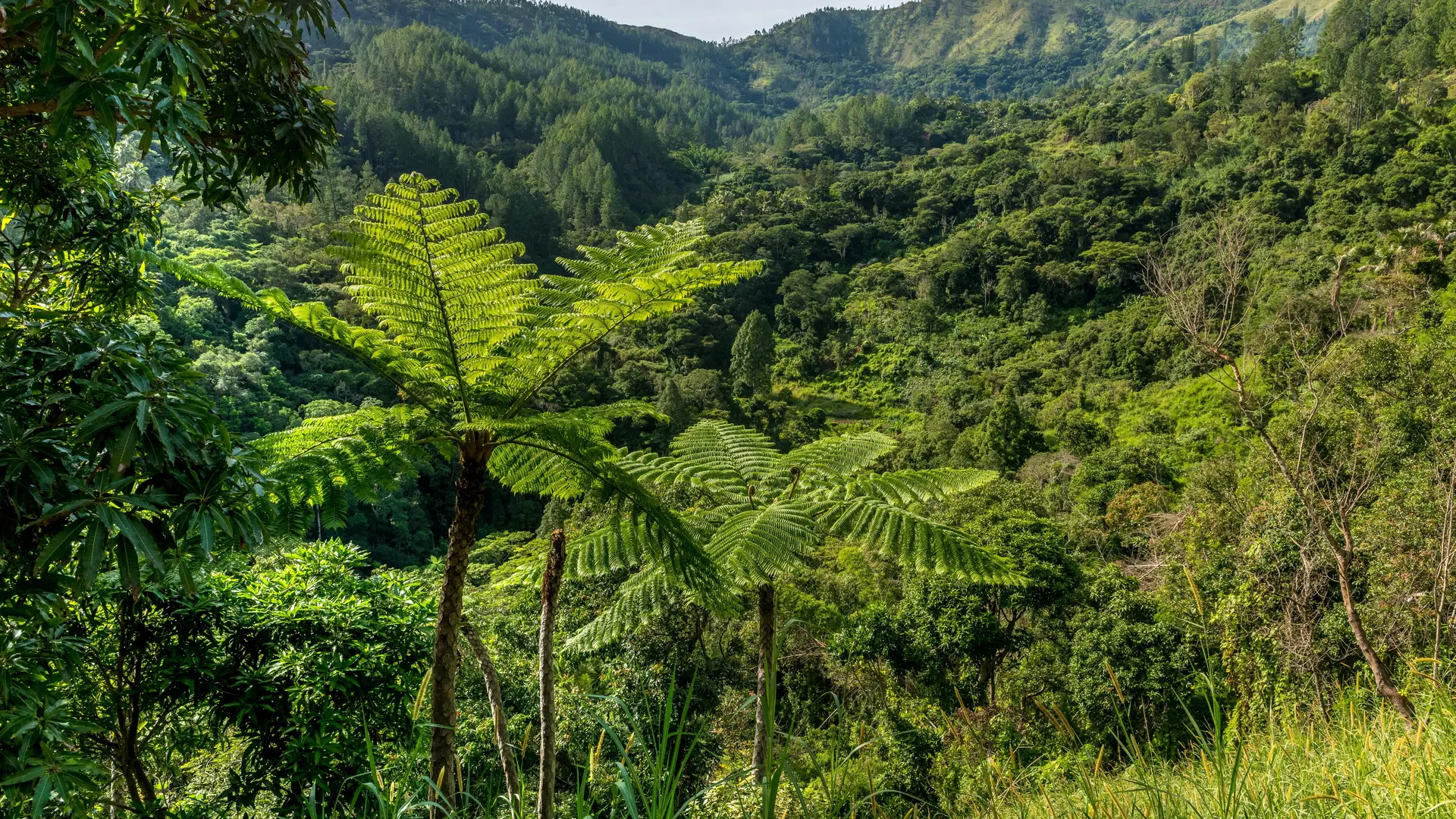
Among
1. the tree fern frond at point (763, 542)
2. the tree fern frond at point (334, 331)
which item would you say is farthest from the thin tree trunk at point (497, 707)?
the tree fern frond at point (763, 542)

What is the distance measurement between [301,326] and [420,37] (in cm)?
9756

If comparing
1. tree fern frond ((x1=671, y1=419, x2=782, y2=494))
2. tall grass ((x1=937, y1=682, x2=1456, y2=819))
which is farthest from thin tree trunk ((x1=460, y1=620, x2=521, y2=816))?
tall grass ((x1=937, y1=682, x2=1456, y2=819))

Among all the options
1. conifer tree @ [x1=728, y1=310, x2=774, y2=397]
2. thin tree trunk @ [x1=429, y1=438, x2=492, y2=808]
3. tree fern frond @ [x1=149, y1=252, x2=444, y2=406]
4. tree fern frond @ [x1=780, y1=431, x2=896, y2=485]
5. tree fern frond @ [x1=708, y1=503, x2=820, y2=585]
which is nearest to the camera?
thin tree trunk @ [x1=429, y1=438, x2=492, y2=808]

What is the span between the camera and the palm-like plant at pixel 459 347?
2.48m

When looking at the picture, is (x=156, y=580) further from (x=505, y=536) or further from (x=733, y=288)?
(x=733, y=288)

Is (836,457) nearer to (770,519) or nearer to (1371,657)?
(770,519)

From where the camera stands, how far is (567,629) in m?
10.5

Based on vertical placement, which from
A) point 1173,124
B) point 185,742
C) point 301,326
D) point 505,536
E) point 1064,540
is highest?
point 1173,124

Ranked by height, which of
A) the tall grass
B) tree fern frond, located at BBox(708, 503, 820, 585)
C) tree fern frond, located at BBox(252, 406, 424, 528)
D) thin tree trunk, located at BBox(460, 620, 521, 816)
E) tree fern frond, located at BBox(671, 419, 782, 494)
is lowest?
thin tree trunk, located at BBox(460, 620, 521, 816)

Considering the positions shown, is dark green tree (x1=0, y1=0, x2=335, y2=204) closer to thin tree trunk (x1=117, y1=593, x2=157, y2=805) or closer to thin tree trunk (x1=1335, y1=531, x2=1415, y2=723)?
thin tree trunk (x1=117, y1=593, x2=157, y2=805)

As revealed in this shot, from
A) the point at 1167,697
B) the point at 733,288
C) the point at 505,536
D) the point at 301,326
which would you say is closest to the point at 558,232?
the point at 733,288

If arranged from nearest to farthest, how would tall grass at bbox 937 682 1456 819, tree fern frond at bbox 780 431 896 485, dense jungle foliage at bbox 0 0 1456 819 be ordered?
1. tall grass at bbox 937 682 1456 819
2. dense jungle foliage at bbox 0 0 1456 819
3. tree fern frond at bbox 780 431 896 485

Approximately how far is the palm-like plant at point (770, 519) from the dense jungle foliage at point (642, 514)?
0.03 metres

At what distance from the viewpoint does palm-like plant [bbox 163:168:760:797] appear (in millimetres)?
2482
